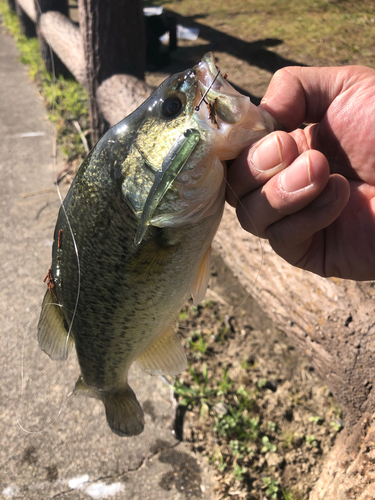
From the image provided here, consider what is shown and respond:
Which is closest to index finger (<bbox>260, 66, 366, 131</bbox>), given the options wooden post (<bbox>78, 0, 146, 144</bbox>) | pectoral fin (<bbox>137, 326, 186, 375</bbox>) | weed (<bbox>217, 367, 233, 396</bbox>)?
pectoral fin (<bbox>137, 326, 186, 375</bbox>)

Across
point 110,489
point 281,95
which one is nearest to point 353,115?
point 281,95

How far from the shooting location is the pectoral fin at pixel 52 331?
5.57 feet

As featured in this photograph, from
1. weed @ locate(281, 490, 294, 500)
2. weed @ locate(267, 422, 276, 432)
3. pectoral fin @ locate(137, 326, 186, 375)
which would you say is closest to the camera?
pectoral fin @ locate(137, 326, 186, 375)

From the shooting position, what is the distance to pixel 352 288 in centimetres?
203

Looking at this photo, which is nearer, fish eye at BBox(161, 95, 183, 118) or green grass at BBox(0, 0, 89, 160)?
fish eye at BBox(161, 95, 183, 118)

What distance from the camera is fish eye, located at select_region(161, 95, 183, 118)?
4.02 feet

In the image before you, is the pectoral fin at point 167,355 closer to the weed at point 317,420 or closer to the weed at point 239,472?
the weed at point 239,472

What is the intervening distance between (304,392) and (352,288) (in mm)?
974

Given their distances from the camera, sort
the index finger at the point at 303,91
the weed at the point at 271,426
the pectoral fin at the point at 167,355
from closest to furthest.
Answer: the index finger at the point at 303,91 → the pectoral fin at the point at 167,355 → the weed at the point at 271,426

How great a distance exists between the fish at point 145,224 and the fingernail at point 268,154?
5 centimetres

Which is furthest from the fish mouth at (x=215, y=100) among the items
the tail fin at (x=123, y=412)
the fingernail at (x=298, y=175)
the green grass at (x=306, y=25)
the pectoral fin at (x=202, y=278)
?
the green grass at (x=306, y=25)

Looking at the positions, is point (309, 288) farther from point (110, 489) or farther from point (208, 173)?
point (110, 489)

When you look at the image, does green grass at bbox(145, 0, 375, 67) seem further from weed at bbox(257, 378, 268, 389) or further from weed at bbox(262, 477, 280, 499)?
weed at bbox(262, 477, 280, 499)

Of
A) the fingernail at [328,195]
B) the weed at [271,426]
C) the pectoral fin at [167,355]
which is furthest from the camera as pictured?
the weed at [271,426]
